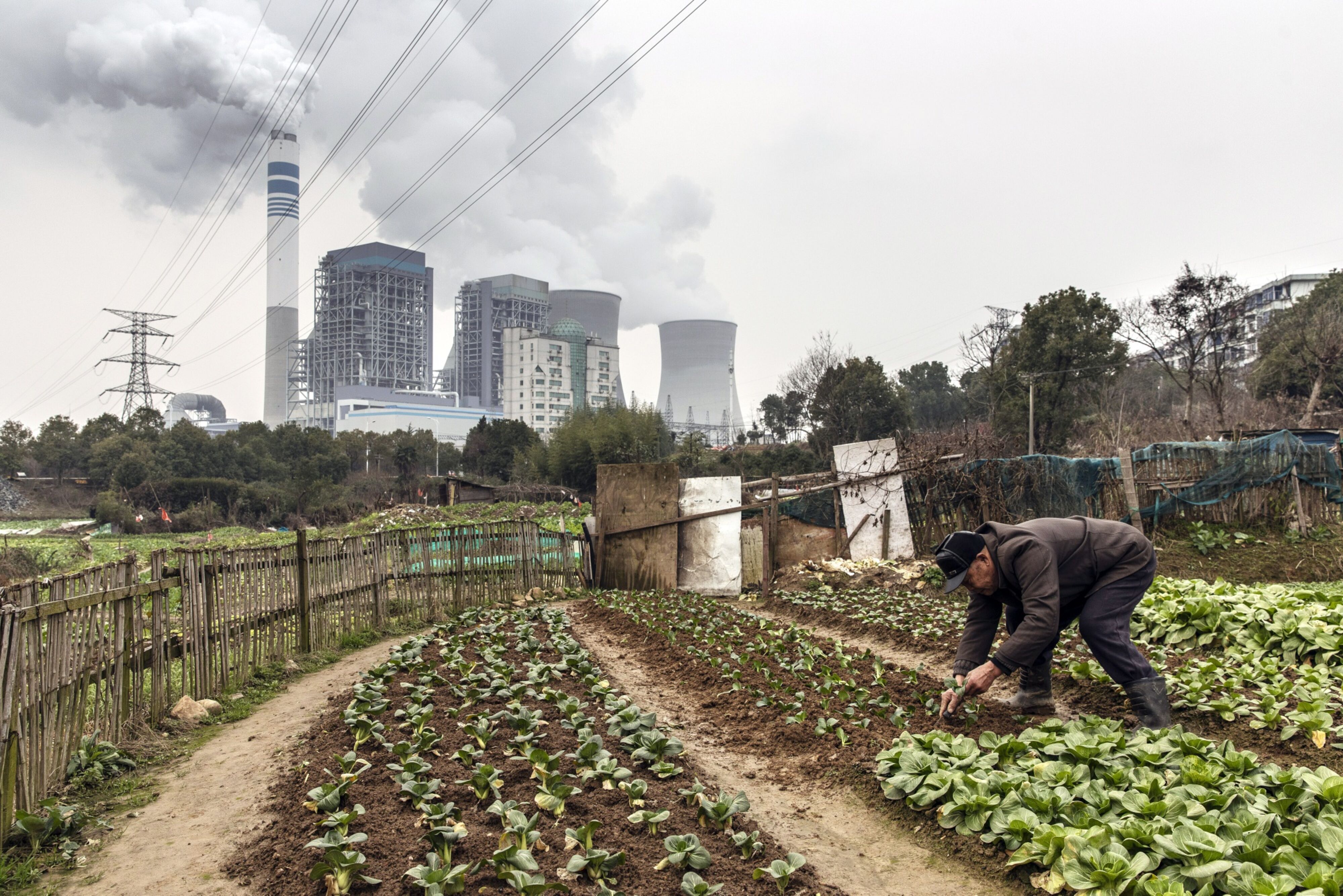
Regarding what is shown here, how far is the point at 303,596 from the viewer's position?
9289mm

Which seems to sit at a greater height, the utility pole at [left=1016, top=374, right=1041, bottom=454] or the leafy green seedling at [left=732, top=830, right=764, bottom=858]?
the utility pole at [left=1016, top=374, right=1041, bottom=454]

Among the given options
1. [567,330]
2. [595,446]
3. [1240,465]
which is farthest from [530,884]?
[567,330]

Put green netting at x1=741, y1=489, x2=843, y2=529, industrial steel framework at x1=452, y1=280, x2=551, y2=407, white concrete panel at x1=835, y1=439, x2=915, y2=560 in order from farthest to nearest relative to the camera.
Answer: industrial steel framework at x1=452, y1=280, x2=551, y2=407 → green netting at x1=741, y1=489, x2=843, y2=529 → white concrete panel at x1=835, y1=439, x2=915, y2=560

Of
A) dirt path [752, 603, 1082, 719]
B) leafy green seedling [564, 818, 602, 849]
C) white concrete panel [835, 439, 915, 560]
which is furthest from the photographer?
white concrete panel [835, 439, 915, 560]

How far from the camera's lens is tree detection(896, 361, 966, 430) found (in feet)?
221

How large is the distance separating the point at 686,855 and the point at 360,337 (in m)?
148

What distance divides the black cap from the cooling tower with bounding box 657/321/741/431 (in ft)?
356

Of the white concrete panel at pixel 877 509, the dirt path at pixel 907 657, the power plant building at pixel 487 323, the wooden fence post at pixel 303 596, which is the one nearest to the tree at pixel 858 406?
the white concrete panel at pixel 877 509

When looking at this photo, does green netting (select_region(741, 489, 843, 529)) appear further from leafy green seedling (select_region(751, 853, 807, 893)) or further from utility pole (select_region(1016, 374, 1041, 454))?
utility pole (select_region(1016, 374, 1041, 454))

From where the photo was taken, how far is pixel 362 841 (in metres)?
3.85

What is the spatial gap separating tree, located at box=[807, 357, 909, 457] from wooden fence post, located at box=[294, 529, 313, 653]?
3964cm

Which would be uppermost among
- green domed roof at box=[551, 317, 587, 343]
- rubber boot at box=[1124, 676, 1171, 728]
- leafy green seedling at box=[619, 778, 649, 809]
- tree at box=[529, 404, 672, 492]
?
green domed roof at box=[551, 317, 587, 343]

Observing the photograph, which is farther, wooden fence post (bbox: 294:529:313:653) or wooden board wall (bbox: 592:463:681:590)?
wooden board wall (bbox: 592:463:681:590)

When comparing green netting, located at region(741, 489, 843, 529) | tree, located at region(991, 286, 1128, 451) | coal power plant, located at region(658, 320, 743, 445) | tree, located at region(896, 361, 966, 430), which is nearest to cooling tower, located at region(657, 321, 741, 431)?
→ coal power plant, located at region(658, 320, 743, 445)
